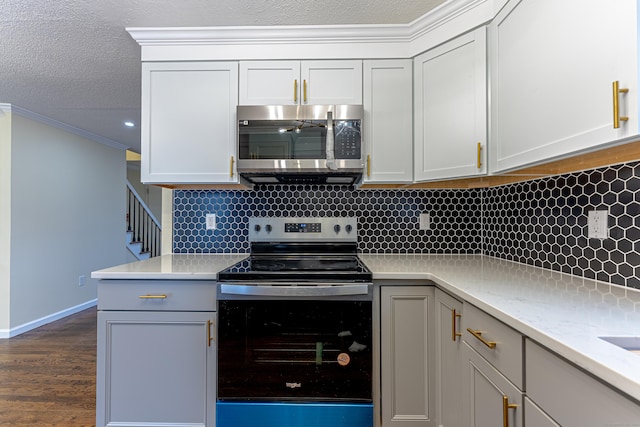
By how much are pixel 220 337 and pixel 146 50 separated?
1.75m

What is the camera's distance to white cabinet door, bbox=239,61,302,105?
1.90 meters

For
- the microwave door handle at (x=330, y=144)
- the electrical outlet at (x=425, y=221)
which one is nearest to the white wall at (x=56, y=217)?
the microwave door handle at (x=330, y=144)

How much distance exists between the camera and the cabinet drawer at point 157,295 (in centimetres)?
156

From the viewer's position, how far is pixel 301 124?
72.1 inches

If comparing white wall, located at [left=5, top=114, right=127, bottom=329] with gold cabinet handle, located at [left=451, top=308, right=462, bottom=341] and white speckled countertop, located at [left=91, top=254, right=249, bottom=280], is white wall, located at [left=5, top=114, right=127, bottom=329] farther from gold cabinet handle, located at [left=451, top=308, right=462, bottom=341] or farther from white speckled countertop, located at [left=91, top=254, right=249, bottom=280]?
gold cabinet handle, located at [left=451, top=308, right=462, bottom=341]

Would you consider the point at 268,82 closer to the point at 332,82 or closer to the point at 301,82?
the point at 301,82

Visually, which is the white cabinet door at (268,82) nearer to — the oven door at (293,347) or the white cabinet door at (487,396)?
the oven door at (293,347)

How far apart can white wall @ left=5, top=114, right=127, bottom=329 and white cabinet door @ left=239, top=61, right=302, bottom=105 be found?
9.96ft


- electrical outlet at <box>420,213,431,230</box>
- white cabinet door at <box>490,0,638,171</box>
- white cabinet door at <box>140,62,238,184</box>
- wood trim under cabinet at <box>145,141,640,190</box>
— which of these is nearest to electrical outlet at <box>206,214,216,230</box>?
wood trim under cabinet at <box>145,141,640,190</box>

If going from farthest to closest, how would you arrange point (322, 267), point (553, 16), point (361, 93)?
1. point (361, 93)
2. point (322, 267)
3. point (553, 16)

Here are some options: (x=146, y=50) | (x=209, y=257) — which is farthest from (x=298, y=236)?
(x=146, y=50)

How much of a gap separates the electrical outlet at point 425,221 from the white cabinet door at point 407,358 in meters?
0.74

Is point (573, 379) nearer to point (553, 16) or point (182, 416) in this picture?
point (553, 16)

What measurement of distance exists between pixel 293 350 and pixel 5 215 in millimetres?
3581
